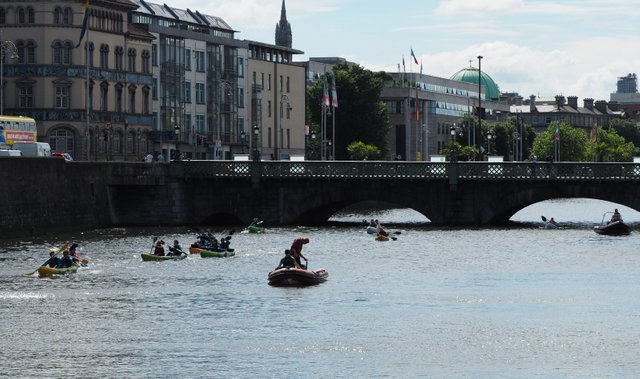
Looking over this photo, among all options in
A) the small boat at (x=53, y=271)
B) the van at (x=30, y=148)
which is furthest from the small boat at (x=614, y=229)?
the van at (x=30, y=148)

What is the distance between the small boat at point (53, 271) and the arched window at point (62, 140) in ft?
220

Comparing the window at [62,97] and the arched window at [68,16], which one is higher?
the arched window at [68,16]

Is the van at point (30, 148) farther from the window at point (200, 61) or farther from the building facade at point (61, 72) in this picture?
the window at point (200, 61)

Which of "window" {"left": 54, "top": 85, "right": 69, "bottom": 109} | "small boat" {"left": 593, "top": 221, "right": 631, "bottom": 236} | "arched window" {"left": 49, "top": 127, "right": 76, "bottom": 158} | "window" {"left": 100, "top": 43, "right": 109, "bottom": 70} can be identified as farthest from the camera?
"window" {"left": 100, "top": 43, "right": 109, "bottom": 70}

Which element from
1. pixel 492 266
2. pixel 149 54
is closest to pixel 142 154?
pixel 149 54

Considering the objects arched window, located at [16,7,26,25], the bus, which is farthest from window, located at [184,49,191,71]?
the bus

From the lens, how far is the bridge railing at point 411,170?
384ft

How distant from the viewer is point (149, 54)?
165000 mm

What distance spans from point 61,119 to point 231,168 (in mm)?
31451

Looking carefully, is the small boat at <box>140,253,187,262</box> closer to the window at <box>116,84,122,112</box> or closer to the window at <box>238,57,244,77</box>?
the window at <box>116,84,122,112</box>

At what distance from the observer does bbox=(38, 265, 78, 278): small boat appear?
81.7 metres

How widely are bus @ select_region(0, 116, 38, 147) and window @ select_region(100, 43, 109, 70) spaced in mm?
21493

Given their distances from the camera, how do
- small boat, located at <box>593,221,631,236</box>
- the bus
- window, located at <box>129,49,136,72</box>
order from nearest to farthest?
small boat, located at <box>593,221,631,236</box> < the bus < window, located at <box>129,49,136,72</box>

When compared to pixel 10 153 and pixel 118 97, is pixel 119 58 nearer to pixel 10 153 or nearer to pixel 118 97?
pixel 118 97
